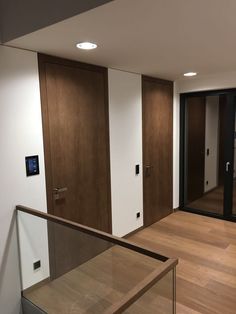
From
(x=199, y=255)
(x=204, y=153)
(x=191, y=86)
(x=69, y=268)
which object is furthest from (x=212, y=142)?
(x=69, y=268)

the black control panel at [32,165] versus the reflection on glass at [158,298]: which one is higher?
the black control panel at [32,165]

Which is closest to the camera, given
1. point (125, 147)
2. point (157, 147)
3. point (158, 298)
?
point (158, 298)

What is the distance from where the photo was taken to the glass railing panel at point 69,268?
230cm

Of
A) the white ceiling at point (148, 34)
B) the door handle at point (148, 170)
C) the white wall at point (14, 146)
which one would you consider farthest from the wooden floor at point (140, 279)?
the white ceiling at point (148, 34)

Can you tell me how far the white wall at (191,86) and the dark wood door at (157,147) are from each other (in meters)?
0.16

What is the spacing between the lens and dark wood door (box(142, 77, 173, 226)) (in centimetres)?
416

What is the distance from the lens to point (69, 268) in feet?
8.77

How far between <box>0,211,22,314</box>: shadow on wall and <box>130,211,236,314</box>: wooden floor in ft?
5.03

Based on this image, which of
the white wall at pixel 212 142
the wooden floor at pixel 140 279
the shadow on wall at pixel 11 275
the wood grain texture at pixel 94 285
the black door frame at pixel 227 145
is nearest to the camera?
the wooden floor at pixel 140 279

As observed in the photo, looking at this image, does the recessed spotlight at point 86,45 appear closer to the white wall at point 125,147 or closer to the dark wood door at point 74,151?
the dark wood door at point 74,151

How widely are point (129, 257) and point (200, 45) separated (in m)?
1.98

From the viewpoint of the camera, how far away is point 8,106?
2.39 m

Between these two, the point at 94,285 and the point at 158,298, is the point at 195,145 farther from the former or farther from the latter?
the point at 158,298

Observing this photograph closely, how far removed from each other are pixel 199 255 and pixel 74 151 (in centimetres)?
206
